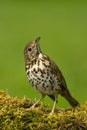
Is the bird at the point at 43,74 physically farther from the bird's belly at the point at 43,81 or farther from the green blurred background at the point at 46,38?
the green blurred background at the point at 46,38

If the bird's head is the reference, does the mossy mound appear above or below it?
below

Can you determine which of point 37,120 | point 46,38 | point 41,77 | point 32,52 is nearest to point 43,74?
point 41,77

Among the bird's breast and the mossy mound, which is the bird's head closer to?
the bird's breast

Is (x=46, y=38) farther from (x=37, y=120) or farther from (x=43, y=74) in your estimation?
(x=37, y=120)

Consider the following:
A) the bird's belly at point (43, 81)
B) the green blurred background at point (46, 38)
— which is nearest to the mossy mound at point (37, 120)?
the bird's belly at point (43, 81)

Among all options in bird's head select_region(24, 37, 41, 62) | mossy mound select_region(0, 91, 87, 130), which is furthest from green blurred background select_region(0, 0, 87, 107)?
mossy mound select_region(0, 91, 87, 130)

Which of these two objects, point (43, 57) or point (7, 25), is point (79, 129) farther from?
point (7, 25)
